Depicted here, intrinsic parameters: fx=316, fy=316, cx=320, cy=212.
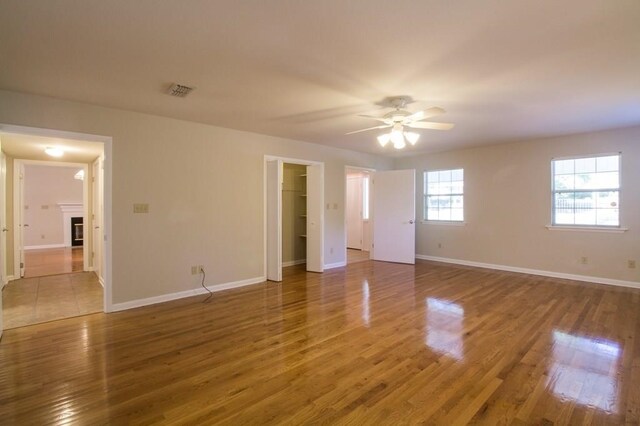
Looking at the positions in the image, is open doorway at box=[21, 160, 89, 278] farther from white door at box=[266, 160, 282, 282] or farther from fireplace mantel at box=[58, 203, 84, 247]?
white door at box=[266, 160, 282, 282]

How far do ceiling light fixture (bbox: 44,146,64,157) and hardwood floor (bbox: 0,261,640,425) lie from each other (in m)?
3.01

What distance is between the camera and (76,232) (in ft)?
32.4

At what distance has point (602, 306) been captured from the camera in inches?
159

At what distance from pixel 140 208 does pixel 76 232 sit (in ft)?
25.6

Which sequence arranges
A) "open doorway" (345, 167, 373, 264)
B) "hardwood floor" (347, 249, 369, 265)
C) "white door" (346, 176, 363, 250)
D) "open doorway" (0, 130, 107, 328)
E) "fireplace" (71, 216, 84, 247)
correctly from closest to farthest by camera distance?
"open doorway" (0, 130, 107, 328)
"hardwood floor" (347, 249, 369, 265)
"open doorway" (345, 167, 373, 264)
"white door" (346, 176, 363, 250)
"fireplace" (71, 216, 84, 247)

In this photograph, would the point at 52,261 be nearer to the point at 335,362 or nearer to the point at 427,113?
the point at 335,362

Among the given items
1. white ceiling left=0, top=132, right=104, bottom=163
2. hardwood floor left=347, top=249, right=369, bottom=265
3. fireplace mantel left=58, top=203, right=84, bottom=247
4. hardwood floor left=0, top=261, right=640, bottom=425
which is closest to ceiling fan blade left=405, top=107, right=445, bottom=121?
hardwood floor left=0, top=261, right=640, bottom=425

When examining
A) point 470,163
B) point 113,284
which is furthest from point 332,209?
point 113,284

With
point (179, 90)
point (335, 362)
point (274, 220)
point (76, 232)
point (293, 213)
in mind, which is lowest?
point (335, 362)

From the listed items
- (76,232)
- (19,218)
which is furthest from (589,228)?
(76,232)

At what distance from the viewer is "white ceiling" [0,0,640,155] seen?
1.99 m

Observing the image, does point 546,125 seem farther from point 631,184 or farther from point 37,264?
point 37,264

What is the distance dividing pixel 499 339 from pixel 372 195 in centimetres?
483

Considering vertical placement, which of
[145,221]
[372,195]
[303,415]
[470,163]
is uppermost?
[470,163]
